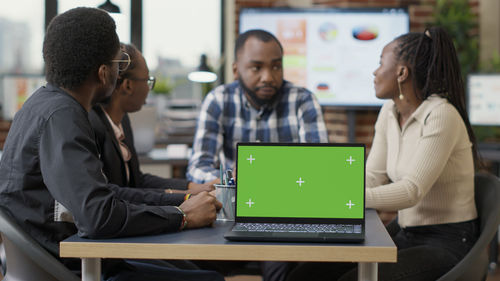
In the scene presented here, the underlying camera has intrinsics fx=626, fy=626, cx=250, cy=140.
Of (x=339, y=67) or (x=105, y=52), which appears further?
(x=339, y=67)

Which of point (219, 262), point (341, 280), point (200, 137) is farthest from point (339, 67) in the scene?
point (341, 280)

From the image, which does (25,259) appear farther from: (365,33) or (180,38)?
(180,38)

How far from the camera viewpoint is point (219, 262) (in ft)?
8.09

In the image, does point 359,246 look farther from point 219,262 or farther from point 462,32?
point 462,32

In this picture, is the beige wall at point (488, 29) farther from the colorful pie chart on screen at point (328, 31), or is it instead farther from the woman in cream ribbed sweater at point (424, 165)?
the woman in cream ribbed sweater at point (424, 165)

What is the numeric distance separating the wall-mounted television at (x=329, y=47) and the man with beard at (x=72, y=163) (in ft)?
10.5

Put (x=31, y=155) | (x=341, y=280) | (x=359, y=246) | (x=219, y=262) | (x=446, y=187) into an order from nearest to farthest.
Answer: (x=359, y=246), (x=31, y=155), (x=341, y=280), (x=446, y=187), (x=219, y=262)

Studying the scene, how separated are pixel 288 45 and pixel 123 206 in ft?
11.4

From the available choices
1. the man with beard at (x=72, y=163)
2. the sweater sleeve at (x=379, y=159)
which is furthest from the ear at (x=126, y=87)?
the sweater sleeve at (x=379, y=159)

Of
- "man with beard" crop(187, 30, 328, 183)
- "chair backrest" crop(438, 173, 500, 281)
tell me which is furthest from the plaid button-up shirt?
"chair backrest" crop(438, 173, 500, 281)

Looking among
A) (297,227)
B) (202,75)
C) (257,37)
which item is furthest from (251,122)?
(202,75)

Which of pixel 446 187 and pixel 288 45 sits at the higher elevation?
pixel 288 45

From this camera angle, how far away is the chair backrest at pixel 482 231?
71.3 inches

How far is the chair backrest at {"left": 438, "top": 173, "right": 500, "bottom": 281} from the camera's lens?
1812 mm
